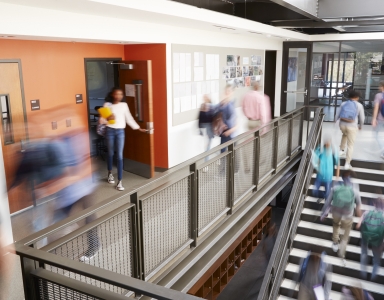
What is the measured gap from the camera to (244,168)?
614 cm

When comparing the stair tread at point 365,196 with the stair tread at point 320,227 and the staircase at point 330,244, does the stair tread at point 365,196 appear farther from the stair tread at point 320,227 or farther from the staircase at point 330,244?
the stair tread at point 320,227

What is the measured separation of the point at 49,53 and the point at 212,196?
3580mm

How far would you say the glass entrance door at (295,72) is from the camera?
13.4 m

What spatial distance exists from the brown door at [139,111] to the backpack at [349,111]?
368 centimetres

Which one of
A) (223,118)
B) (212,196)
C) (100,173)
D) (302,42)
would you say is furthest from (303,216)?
(302,42)

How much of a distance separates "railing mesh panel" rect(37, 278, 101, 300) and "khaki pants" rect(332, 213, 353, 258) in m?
5.72

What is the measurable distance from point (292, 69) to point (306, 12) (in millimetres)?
6476

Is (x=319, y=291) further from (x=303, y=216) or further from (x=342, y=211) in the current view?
(x=303, y=216)

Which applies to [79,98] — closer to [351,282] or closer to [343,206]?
[343,206]

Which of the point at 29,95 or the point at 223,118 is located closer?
the point at 29,95

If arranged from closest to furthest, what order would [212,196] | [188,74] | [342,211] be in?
[212,196]
[342,211]
[188,74]

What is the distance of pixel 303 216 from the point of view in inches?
312

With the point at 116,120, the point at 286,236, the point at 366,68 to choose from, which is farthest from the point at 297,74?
the point at 116,120

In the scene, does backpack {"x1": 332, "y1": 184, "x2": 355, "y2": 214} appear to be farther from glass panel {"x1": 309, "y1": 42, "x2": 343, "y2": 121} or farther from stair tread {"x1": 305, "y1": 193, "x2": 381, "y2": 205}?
glass panel {"x1": 309, "y1": 42, "x2": 343, "y2": 121}
